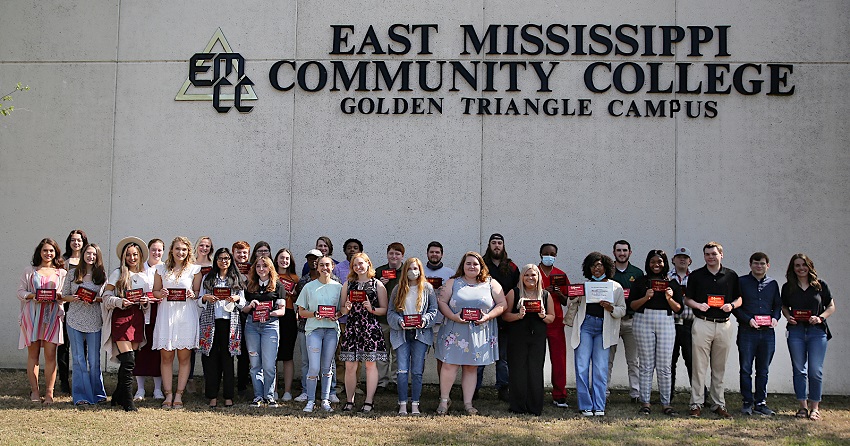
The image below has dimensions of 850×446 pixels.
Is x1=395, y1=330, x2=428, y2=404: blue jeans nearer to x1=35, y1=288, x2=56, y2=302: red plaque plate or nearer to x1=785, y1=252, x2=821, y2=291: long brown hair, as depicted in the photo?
x1=35, y1=288, x2=56, y2=302: red plaque plate

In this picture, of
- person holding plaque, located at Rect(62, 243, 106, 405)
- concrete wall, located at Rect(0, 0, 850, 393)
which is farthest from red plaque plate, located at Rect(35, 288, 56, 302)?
concrete wall, located at Rect(0, 0, 850, 393)

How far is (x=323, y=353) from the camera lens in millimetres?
8766

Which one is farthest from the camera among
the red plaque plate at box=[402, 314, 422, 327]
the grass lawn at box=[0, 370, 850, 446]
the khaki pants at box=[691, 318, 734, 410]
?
the khaki pants at box=[691, 318, 734, 410]

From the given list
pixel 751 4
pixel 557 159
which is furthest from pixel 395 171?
pixel 751 4

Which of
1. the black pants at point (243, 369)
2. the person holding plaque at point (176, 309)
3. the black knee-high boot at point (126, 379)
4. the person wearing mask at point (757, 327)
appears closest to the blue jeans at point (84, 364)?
the black knee-high boot at point (126, 379)

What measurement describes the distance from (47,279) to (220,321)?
2015 millimetres

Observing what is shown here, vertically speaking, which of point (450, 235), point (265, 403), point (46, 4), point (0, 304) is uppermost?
point (46, 4)

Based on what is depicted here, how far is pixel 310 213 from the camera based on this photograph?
1123cm

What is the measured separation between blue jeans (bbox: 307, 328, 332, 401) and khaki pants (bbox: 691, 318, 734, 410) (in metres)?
3.95

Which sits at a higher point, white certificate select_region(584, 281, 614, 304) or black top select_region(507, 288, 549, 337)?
white certificate select_region(584, 281, 614, 304)

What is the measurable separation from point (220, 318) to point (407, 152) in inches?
150

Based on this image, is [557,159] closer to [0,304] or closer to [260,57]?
[260,57]

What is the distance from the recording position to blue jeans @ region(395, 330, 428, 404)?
855cm

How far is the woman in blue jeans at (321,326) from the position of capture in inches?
340
